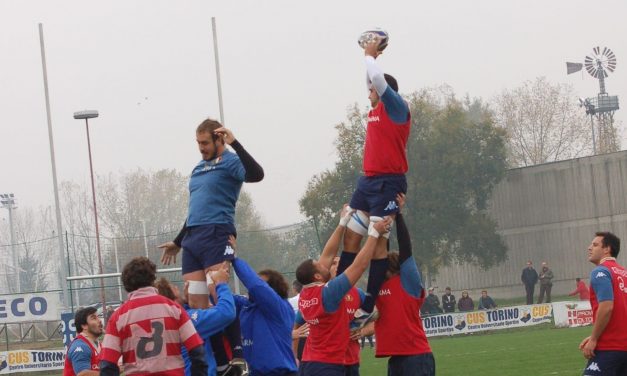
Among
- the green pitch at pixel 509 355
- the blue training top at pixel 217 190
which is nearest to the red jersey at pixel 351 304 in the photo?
the blue training top at pixel 217 190

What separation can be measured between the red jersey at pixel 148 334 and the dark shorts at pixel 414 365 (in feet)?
8.10

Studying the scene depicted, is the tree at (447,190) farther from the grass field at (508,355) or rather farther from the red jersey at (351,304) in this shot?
the red jersey at (351,304)

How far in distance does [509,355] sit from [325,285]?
15.4 m

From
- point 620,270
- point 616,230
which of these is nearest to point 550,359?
point 620,270

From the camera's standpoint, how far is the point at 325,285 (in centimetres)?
988

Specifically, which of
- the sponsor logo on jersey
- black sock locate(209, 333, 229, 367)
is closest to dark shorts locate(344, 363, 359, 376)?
the sponsor logo on jersey

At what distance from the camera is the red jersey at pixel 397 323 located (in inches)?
388

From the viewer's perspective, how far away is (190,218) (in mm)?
9344

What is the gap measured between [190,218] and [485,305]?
1249 inches

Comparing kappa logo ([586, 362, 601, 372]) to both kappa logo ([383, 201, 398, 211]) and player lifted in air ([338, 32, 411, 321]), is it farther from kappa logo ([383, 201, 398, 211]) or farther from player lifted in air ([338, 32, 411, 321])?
kappa logo ([383, 201, 398, 211])

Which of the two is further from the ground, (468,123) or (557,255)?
(468,123)

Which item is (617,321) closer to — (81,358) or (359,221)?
(359,221)

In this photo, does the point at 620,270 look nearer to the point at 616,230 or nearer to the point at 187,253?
the point at 187,253

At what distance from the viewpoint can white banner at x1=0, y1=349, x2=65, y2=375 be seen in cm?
3162
